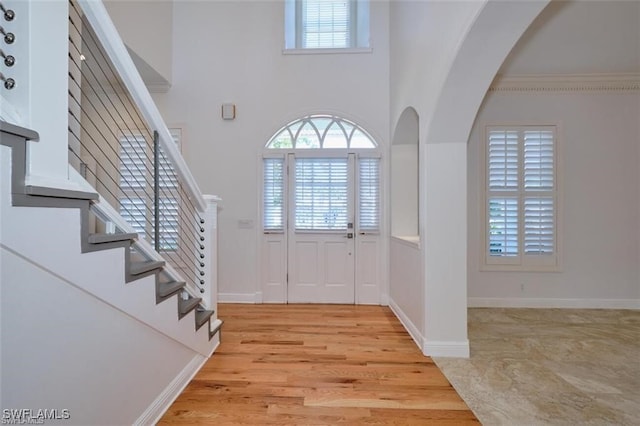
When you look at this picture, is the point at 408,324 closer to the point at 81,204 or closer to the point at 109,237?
the point at 109,237

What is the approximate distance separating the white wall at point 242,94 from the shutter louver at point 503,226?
6.55 ft

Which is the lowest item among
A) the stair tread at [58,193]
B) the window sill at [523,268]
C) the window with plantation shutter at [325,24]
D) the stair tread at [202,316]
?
the stair tread at [202,316]

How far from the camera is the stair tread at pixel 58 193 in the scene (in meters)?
1.05

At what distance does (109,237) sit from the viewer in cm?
146

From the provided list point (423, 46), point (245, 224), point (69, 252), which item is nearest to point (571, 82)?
point (423, 46)

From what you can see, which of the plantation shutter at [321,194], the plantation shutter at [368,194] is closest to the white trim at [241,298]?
the plantation shutter at [321,194]

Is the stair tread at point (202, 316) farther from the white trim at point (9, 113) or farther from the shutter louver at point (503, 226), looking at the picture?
the shutter louver at point (503, 226)

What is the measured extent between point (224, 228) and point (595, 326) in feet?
15.2

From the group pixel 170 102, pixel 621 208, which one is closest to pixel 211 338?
pixel 170 102

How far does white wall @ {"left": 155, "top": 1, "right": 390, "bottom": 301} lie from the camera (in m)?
4.29

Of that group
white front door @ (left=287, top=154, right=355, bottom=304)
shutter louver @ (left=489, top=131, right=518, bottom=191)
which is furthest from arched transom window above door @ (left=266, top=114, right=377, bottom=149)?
shutter louver @ (left=489, top=131, right=518, bottom=191)

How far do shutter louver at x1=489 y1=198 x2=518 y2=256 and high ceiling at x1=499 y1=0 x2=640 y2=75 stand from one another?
172 cm

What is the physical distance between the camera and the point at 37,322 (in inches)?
43.0

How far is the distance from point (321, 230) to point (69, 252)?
128 inches
